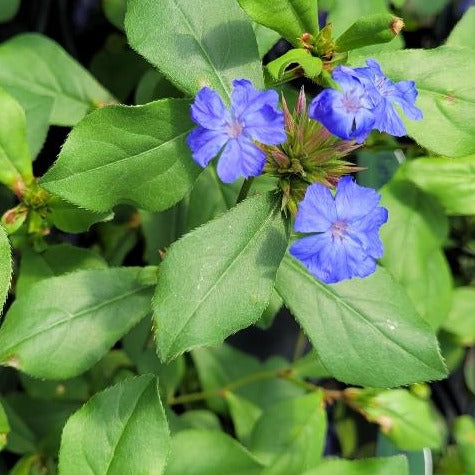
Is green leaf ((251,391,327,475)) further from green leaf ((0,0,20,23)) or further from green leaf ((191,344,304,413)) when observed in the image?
green leaf ((0,0,20,23))

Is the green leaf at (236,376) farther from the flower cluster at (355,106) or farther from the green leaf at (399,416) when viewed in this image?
the flower cluster at (355,106)

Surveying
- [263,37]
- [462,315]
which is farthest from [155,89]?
[462,315]

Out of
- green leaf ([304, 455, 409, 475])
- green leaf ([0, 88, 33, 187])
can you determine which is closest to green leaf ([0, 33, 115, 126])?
green leaf ([0, 88, 33, 187])

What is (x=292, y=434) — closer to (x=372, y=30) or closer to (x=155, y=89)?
(x=155, y=89)

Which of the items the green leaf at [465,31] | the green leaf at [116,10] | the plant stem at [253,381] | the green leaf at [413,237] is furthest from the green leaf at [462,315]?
the green leaf at [116,10]

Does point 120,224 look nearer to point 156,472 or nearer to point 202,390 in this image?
point 202,390

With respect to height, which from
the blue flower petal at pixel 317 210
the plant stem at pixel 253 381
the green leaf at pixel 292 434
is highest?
the blue flower petal at pixel 317 210

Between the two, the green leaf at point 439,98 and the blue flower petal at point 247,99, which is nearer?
the blue flower petal at point 247,99

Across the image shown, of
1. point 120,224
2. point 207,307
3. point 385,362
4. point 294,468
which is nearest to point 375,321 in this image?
point 385,362
